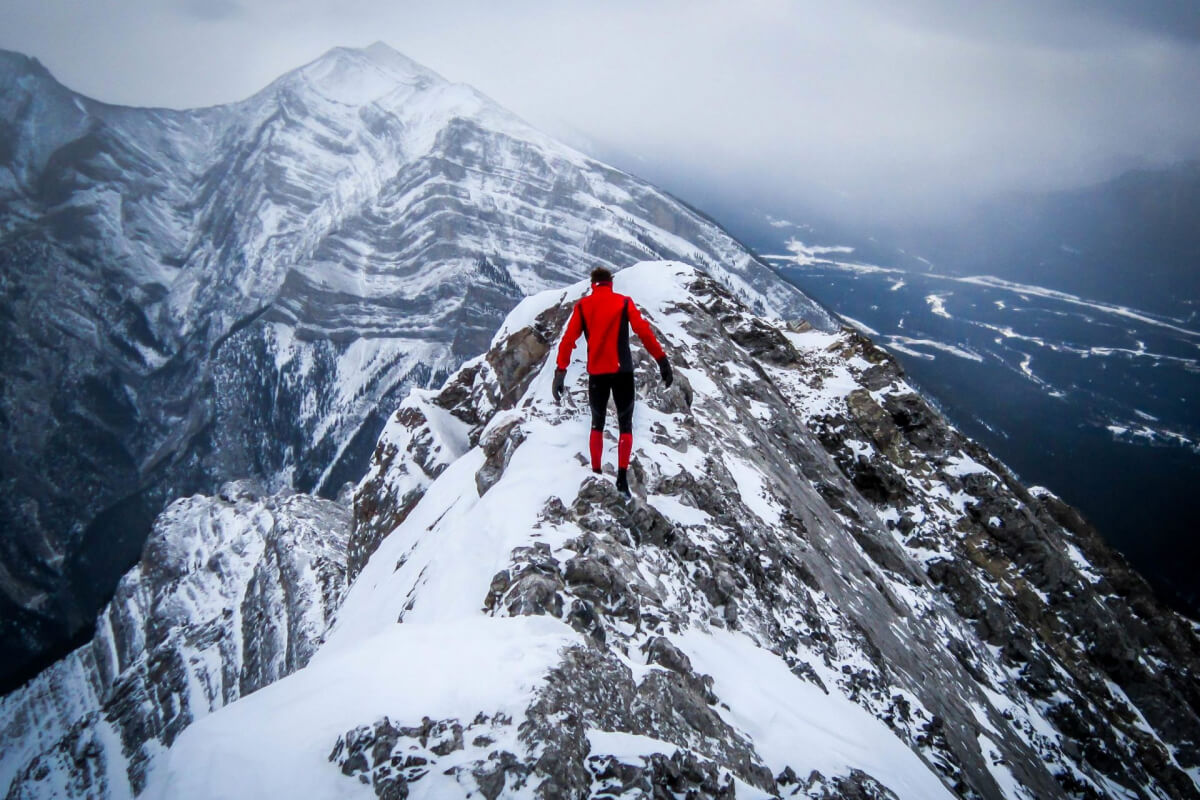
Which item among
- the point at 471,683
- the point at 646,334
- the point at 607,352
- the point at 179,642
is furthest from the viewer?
the point at 179,642

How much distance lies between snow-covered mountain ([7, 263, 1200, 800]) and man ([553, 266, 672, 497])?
3.69 ft

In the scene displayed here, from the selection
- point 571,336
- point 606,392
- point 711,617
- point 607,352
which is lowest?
point 711,617

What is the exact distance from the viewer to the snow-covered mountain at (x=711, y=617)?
7586mm

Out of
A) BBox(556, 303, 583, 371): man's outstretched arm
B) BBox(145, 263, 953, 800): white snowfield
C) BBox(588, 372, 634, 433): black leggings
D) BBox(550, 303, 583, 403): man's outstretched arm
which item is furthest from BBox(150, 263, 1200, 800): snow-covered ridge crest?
BBox(556, 303, 583, 371): man's outstretched arm

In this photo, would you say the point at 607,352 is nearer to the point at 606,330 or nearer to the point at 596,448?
the point at 606,330

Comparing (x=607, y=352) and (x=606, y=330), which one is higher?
(x=606, y=330)

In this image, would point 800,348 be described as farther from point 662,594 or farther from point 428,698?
point 428,698

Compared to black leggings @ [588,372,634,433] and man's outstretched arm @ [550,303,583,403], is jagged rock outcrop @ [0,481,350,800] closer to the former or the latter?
man's outstretched arm @ [550,303,583,403]

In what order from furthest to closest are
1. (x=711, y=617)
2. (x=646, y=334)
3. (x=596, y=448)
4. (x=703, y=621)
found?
(x=596, y=448), (x=646, y=334), (x=711, y=617), (x=703, y=621)

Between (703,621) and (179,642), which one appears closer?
(703,621)

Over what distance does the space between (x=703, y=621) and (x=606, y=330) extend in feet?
23.1

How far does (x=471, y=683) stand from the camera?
26.9ft

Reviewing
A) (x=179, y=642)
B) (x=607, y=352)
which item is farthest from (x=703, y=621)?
(x=179, y=642)

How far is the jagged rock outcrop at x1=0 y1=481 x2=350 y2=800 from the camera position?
77562mm
